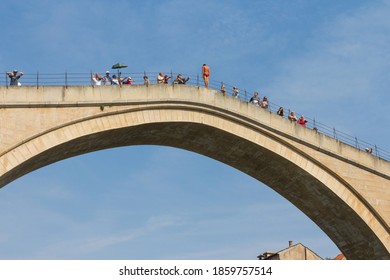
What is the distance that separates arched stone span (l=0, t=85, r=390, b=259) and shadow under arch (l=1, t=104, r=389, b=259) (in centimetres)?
4

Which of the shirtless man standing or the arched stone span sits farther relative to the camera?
the shirtless man standing

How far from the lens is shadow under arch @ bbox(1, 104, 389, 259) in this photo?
77.9 ft

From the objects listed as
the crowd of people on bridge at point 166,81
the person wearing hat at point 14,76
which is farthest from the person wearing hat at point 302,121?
the person wearing hat at point 14,76

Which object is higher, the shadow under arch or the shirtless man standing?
the shirtless man standing

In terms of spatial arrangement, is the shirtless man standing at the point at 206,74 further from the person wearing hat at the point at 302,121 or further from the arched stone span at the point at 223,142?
the person wearing hat at the point at 302,121

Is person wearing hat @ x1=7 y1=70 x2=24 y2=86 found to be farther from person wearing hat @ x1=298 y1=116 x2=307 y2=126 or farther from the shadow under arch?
person wearing hat @ x1=298 y1=116 x2=307 y2=126

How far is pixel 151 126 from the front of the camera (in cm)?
2450

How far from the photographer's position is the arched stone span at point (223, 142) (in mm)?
22062

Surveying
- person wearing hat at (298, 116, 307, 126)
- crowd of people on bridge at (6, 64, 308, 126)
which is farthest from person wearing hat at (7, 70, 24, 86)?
person wearing hat at (298, 116, 307, 126)

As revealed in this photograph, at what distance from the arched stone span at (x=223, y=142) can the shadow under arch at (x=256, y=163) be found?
38mm

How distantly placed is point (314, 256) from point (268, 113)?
2316cm
